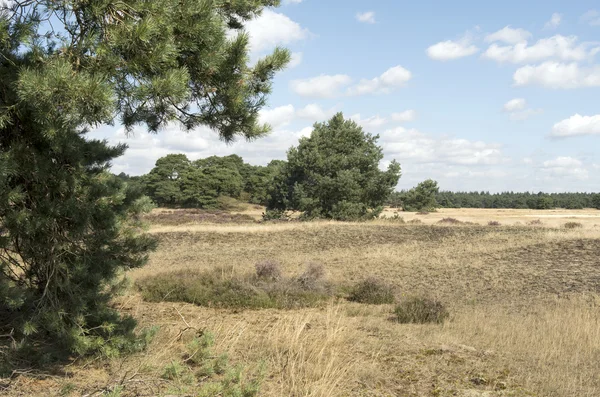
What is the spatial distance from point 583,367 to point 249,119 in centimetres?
485

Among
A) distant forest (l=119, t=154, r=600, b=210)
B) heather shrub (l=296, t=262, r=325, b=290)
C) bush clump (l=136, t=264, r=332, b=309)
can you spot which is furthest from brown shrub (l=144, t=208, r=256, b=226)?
heather shrub (l=296, t=262, r=325, b=290)

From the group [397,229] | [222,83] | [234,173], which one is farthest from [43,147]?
[234,173]

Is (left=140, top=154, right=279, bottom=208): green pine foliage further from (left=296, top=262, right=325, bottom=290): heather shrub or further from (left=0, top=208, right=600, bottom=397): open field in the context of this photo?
(left=296, top=262, right=325, bottom=290): heather shrub

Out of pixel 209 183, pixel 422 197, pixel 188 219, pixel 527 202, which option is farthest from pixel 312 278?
pixel 527 202

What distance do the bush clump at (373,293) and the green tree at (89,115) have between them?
7475mm

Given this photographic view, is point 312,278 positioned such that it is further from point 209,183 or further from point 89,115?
point 209,183

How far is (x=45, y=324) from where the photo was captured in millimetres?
5500

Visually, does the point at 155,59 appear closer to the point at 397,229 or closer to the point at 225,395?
the point at 225,395

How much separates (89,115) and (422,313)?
7.26 m

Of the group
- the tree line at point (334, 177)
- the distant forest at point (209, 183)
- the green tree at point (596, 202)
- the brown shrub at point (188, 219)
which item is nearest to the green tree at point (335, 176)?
the tree line at point (334, 177)

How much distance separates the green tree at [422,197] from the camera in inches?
2456

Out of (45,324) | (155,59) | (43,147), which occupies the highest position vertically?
(155,59)

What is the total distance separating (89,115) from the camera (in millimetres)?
4145

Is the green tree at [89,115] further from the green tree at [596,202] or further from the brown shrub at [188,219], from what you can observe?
the green tree at [596,202]
